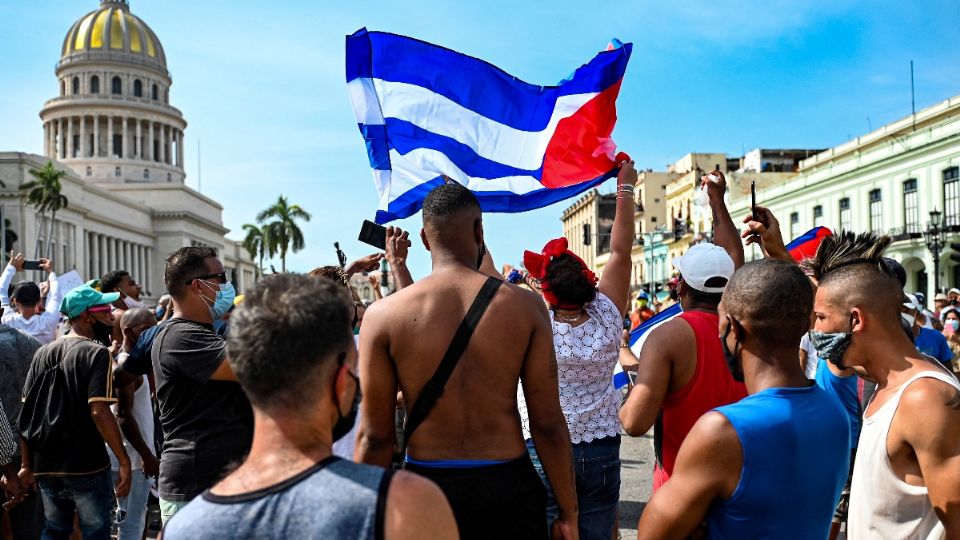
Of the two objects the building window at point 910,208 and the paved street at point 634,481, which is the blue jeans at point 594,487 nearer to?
the paved street at point 634,481

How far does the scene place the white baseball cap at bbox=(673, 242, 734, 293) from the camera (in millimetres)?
3389

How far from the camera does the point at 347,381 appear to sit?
1719 mm

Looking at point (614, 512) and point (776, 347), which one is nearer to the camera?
point (776, 347)

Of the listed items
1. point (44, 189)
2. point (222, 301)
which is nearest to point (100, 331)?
point (222, 301)

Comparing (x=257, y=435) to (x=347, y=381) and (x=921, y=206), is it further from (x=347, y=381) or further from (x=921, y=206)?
(x=921, y=206)

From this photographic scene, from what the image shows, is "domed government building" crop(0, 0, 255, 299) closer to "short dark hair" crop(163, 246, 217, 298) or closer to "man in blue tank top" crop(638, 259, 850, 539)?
"short dark hair" crop(163, 246, 217, 298)

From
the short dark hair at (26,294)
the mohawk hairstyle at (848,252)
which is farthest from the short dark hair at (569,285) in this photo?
the short dark hair at (26,294)

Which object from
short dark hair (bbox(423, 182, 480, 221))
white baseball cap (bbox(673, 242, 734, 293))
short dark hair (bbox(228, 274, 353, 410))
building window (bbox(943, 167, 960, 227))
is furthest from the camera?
building window (bbox(943, 167, 960, 227))

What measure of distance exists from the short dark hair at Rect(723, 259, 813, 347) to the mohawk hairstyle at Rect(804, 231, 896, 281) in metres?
0.49

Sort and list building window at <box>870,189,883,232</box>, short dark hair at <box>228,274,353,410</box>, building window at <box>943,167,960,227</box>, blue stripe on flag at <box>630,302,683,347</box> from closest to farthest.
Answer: short dark hair at <box>228,274,353,410</box> → blue stripe on flag at <box>630,302,683,347</box> → building window at <box>943,167,960,227</box> → building window at <box>870,189,883,232</box>

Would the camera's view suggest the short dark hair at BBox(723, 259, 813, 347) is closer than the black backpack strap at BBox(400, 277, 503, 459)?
Yes

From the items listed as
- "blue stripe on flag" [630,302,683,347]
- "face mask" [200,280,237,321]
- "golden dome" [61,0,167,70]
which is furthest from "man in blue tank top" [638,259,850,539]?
"golden dome" [61,0,167,70]

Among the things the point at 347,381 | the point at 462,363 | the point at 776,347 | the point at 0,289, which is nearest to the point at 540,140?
the point at 462,363

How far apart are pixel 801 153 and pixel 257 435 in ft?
208
